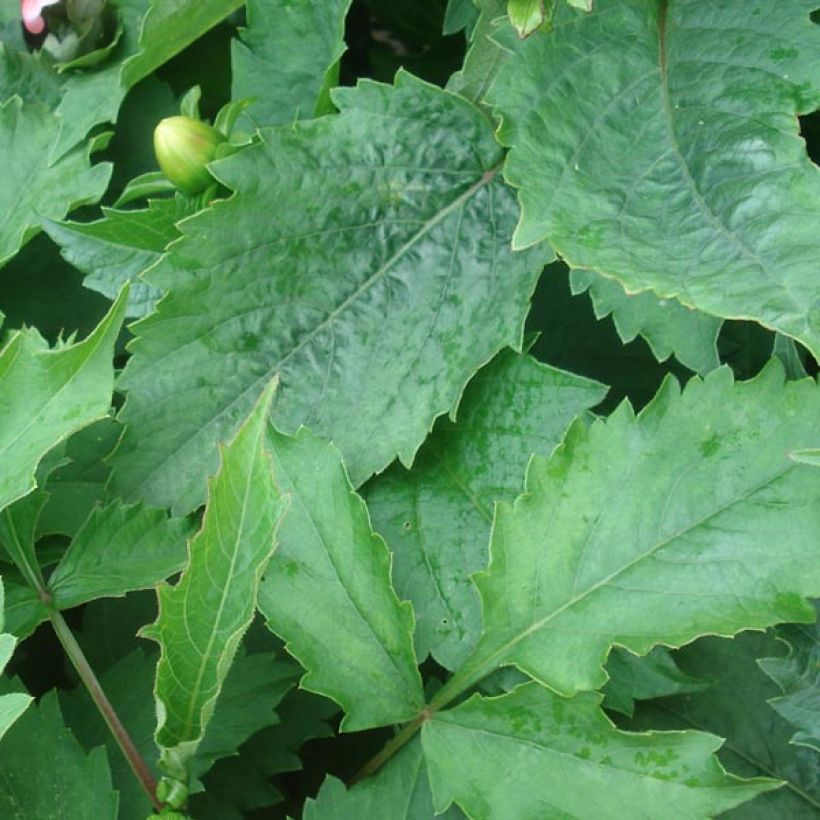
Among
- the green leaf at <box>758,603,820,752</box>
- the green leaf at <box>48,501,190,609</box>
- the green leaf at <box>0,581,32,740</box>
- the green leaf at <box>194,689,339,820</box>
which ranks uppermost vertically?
the green leaf at <box>0,581,32,740</box>

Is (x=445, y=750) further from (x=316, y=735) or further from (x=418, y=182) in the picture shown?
(x=418, y=182)

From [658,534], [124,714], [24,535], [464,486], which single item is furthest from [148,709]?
[658,534]

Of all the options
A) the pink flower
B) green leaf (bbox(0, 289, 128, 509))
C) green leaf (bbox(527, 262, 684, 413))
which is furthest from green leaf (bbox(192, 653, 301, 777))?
the pink flower

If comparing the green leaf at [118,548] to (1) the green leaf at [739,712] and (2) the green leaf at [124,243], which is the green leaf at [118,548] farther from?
(1) the green leaf at [739,712]

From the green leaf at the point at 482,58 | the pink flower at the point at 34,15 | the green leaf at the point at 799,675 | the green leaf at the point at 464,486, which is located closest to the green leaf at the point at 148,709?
the green leaf at the point at 464,486

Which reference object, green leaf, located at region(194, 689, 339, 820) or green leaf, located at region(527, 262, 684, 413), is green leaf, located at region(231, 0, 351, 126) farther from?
green leaf, located at region(194, 689, 339, 820)

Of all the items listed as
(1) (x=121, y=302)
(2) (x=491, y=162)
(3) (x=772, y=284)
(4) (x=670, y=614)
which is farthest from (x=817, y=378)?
(1) (x=121, y=302)
